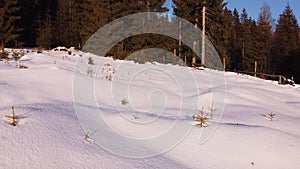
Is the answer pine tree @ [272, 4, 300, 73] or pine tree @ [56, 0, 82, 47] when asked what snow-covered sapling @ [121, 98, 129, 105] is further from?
pine tree @ [272, 4, 300, 73]

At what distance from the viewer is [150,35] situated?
83.8ft

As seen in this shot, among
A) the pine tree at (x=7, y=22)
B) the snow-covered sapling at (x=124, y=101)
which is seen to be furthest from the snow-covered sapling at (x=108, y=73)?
the pine tree at (x=7, y=22)


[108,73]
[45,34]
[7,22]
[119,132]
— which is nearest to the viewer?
[119,132]

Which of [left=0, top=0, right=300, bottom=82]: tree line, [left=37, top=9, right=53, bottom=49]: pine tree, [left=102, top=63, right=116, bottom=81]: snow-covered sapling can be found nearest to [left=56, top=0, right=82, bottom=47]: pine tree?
[left=0, top=0, right=300, bottom=82]: tree line

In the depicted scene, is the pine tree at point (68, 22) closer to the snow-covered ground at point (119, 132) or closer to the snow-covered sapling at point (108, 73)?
the snow-covered sapling at point (108, 73)

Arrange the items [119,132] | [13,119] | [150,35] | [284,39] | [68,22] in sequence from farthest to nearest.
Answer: [284,39]
[68,22]
[150,35]
[119,132]
[13,119]

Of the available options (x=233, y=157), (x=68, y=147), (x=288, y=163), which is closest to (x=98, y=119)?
(x=68, y=147)

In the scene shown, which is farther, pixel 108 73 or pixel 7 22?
pixel 7 22

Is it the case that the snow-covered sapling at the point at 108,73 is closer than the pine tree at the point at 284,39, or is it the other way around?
the snow-covered sapling at the point at 108,73

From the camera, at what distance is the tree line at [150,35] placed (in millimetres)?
23250

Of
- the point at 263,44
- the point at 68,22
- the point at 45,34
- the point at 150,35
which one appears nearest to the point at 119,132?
the point at 150,35

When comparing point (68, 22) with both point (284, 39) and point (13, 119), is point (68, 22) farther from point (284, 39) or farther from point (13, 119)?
point (13, 119)

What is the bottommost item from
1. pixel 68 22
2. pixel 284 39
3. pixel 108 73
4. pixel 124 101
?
pixel 124 101

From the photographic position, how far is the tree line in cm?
2325
